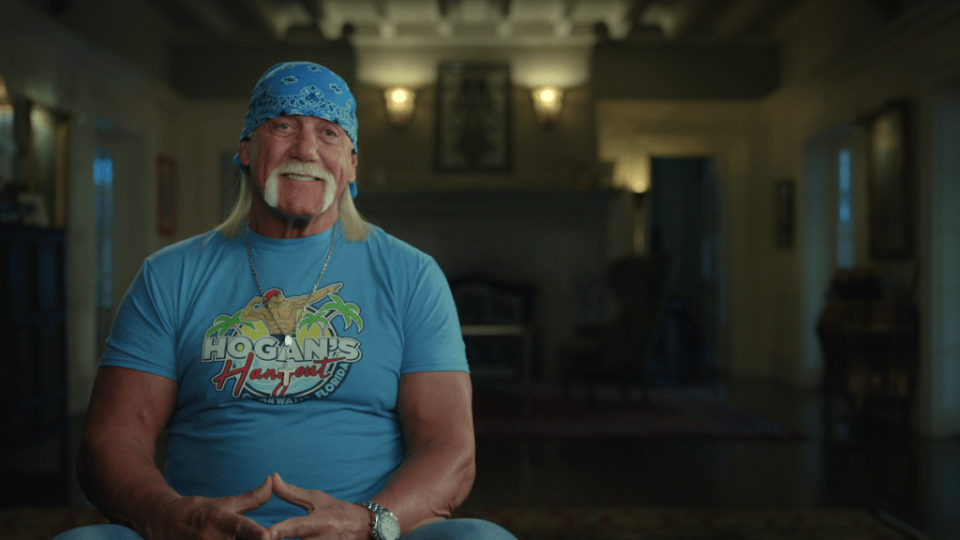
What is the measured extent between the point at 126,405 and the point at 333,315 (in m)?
0.33

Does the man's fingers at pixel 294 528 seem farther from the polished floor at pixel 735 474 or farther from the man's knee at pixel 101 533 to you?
the polished floor at pixel 735 474

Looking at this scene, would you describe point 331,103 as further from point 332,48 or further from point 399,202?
point 332,48

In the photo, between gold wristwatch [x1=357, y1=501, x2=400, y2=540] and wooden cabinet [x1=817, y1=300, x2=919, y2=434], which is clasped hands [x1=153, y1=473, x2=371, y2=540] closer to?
gold wristwatch [x1=357, y1=501, x2=400, y2=540]

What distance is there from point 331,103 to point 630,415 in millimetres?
3707

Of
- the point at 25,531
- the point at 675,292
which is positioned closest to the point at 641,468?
the point at 25,531

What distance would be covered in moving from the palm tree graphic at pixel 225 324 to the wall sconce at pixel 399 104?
510 centimetres

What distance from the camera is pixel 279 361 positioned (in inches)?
41.9

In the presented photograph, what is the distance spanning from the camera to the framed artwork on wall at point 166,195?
229 inches

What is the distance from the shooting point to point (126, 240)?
5.62 metres

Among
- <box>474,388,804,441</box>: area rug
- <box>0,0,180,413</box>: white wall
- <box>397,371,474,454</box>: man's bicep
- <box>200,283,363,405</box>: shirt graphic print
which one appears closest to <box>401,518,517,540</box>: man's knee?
<box>397,371,474,454</box>: man's bicep

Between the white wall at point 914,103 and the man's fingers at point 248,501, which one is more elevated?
the white wall at point 914,103

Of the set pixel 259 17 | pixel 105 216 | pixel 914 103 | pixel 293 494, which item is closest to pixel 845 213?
pixel 914 103

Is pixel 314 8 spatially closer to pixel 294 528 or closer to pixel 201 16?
pixel 201 16

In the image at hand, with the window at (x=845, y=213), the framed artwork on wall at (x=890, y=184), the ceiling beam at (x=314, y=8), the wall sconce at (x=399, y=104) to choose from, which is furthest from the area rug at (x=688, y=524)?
the wall sconce at (x=399, y=104)
